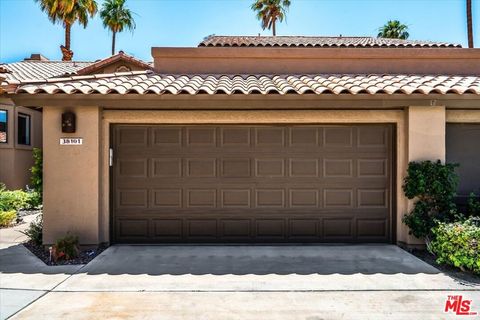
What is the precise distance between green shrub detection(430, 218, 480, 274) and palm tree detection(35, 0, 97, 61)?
81.4ft

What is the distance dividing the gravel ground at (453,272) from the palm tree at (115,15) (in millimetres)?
31300

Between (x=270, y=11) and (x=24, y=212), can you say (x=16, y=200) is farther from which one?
(x=270, y=11)

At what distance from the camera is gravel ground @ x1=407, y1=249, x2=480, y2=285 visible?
596cm

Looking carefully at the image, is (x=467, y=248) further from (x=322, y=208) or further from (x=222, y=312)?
(x=222, y=312)

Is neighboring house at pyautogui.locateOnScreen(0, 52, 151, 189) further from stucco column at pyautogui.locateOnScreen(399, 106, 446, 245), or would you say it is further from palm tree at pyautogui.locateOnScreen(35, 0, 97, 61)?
stucco column at pyautogui.locateOnScreen(399, 106, 446, 245)

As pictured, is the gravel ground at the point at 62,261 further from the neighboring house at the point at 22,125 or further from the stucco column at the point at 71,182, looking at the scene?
the neighboring house at the point at 22,125

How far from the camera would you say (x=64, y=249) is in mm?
7051

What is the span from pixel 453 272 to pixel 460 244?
50cm

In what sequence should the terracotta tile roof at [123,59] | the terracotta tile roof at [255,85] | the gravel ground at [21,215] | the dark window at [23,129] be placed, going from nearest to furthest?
the terracotta tile roof at [255,85], the gravel ground at [21,215], the dark window at [23,129], the terracotta tile roof at [123,59]

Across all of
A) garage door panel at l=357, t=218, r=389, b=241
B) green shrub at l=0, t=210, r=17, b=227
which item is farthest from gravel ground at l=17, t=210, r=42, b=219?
garage door panel at l=357, t=218, r=389, b=241

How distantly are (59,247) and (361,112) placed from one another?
6542 mm

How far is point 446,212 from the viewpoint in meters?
7.43

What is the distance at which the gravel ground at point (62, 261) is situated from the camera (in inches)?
273

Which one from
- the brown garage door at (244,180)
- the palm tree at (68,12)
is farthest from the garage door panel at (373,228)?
the palm tree at (68,12)
